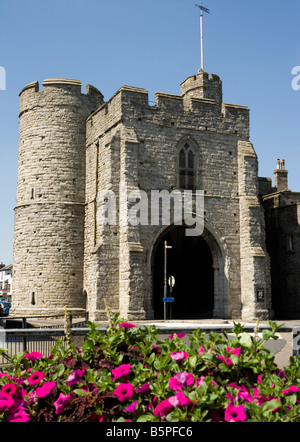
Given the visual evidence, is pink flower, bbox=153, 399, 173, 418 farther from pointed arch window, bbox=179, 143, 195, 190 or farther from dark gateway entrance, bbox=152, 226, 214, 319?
dark gateway entrance, bbox=152, 226, 214, 319

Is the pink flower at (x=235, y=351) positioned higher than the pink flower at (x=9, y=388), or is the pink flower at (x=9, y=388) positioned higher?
the pink flower at (x=235, y=351)

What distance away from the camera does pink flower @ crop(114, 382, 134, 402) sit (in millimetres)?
3036

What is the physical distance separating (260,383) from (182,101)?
21.2 metres

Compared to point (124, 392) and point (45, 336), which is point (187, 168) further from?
point (124, 392)

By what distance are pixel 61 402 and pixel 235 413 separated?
3.74ft

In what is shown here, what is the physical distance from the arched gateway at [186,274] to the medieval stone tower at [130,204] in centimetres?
6

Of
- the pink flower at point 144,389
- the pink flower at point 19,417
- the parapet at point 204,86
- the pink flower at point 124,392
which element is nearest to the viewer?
the pink flower at point 19,417

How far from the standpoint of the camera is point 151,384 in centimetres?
321

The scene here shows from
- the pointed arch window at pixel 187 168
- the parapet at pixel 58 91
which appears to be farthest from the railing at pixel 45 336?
the parapet at pixel 58 91

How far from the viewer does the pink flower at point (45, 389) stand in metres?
3.11

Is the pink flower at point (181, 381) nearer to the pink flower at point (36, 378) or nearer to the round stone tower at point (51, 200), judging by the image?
the pink flower at point (36, 378)

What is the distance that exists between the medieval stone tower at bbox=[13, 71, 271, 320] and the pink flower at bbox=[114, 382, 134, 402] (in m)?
17.1
